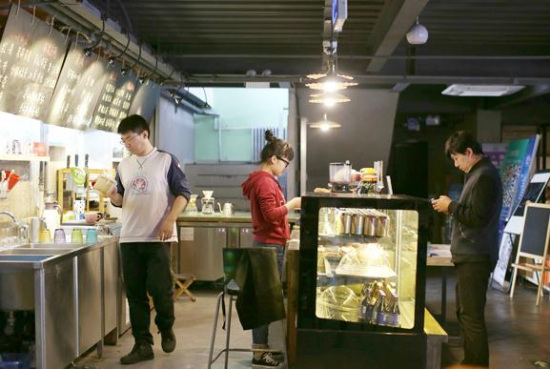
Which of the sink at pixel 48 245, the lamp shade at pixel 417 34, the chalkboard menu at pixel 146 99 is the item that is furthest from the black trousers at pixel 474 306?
the chalkboard menu at pixel 146 99

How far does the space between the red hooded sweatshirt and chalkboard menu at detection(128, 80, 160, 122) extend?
293 centimetres

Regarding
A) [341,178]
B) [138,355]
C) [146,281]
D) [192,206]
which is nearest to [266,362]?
[138,355]

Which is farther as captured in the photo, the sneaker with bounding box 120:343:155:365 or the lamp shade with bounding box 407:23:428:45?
the lamp shade with bounding box 407:23:428:45

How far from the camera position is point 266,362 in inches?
173

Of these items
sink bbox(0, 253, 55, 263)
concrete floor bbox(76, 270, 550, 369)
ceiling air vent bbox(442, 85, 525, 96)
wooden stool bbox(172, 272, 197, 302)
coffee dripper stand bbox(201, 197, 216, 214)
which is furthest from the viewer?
ceiling air vent bbox(442, 85, 525, 96)

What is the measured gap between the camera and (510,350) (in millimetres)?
5047

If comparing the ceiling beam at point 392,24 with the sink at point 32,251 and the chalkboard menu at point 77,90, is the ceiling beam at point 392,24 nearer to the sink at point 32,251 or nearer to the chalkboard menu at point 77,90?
the chalkboard menu at point 77,90

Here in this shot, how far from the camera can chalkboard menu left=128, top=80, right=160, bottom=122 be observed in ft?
22.4

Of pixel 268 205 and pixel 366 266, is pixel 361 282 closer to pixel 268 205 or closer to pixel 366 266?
pixel 366 266

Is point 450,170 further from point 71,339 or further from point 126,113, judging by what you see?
point 71,339

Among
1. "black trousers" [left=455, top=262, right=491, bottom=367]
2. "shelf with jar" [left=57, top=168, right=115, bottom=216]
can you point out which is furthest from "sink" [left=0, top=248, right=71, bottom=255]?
"black trousers" [left=455, top=262, right=491, bottom=367]

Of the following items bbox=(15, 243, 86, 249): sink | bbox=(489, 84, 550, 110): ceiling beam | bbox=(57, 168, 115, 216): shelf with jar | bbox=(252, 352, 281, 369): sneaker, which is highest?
bbox=(489, 84, 550, 110): ceiling beam

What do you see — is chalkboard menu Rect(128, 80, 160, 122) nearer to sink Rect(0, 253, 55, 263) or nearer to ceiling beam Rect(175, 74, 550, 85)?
ceiling beam Rect(175, 74, 550, 85)

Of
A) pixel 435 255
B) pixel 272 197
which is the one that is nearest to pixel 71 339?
pixel 272 197
